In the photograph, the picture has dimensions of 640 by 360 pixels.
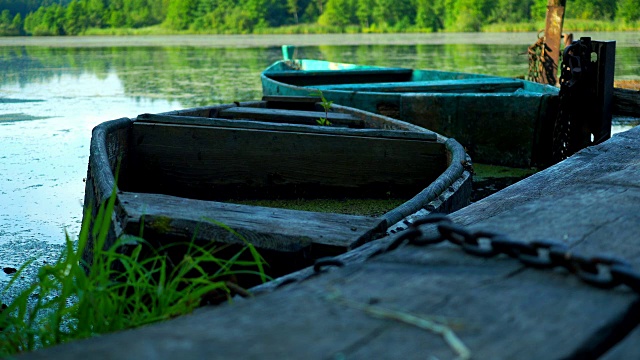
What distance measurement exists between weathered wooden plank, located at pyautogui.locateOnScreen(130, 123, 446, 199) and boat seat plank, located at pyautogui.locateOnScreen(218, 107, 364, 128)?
85 cm

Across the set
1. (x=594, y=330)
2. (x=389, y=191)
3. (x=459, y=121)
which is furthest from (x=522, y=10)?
(x=594, y=330)

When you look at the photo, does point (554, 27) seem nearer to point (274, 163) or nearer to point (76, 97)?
point (274, 163)

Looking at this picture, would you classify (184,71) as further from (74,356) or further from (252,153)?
(74,356)

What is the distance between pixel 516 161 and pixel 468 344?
575 cm

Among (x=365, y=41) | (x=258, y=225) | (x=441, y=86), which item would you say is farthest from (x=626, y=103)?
(x=365, y=41)

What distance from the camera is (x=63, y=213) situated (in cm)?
483

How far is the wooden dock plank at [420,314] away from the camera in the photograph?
2.30 ft

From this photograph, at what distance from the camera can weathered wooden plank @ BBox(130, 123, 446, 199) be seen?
143 inches

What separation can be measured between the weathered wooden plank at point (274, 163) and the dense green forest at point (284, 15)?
37539 millimetres

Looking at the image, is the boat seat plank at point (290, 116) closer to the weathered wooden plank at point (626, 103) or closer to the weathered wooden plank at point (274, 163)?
the weathered wooden plank at point (274, 163)

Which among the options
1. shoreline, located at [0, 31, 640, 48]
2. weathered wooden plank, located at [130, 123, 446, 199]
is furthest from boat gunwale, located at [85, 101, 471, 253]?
shoreline, located at [0, 31, 640, 48]

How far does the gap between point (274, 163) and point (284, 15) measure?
48705mm

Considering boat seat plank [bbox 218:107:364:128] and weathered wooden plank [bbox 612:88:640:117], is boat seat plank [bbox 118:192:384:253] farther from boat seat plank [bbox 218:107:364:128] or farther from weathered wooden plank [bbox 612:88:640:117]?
weathered wooden plank [bbox 612:88:640:117]

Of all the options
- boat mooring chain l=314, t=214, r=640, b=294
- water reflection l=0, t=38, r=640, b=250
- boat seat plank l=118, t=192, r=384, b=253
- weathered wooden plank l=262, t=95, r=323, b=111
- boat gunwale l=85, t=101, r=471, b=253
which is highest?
boat mooring chain l=314, t=214, r=640, b=294
